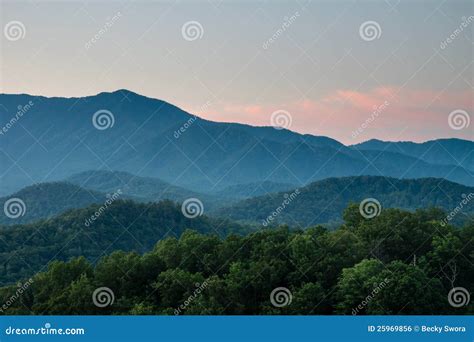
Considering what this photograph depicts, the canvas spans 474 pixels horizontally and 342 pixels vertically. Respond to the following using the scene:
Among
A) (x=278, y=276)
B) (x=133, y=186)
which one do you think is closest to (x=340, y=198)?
(x=133, y=186)

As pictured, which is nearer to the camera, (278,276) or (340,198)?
(278,276)

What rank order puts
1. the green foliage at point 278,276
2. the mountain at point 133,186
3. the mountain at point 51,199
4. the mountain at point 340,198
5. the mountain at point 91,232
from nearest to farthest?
1. the green foliage at point 278,276
2. the mountain at point 91,232
3. the mountain at point 51,199
4. the mountain at point 340,198
5. the mountain at point 133,186

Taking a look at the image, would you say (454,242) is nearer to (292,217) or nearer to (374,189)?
(292,217)

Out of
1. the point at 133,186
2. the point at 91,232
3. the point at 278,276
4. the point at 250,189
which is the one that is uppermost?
the point at 250,189

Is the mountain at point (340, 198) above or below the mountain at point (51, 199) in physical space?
above

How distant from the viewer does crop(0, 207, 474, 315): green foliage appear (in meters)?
20.3

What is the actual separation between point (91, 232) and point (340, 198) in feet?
240

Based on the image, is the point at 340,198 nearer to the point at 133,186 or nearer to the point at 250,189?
the point at 250,189

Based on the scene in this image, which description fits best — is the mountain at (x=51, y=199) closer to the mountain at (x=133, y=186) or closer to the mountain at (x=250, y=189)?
the mountain at (x=133, y=186)

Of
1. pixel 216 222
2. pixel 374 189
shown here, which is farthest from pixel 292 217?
pixel 374 189

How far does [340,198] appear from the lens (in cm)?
13188

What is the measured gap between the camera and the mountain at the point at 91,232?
64875mm

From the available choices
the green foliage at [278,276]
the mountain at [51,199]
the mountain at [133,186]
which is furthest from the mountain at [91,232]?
the mountain at [133,186]

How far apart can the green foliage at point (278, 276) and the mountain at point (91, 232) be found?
1390 inches
